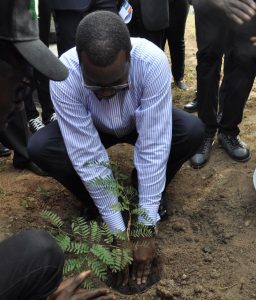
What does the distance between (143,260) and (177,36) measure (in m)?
2.71

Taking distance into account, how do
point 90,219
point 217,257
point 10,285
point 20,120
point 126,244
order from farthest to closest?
point 20,120, point 90,219, point 217,257, point 126,244, point 10,285

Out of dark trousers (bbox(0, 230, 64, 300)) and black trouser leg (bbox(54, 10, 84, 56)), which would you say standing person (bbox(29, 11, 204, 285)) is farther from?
black trouser leg (bbox(54, 10, 84, 56))

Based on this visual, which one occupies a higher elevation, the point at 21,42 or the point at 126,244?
the point at 21,42

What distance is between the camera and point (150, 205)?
2889 millimetres

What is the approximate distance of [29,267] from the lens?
7.17 feet

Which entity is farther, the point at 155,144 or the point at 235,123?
the point at 235,123

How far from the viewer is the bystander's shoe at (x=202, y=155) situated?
3.81m

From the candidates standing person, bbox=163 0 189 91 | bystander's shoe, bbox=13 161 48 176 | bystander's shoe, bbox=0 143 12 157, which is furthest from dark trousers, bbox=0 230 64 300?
standing person, bbox=163 0 189 91

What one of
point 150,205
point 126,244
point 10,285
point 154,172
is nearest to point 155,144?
point 154,172

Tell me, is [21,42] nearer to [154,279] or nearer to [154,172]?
[154,172]

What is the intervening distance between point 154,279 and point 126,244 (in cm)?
31

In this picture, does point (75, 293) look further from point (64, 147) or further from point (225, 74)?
point (225, 74)

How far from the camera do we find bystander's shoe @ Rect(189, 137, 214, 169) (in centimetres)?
381

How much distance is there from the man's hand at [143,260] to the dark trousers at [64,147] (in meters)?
0.65
